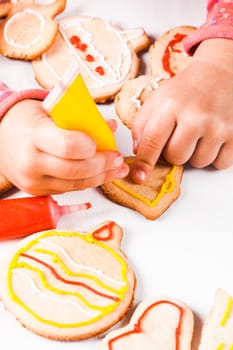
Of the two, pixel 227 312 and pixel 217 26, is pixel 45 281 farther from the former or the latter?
pixel 217 26

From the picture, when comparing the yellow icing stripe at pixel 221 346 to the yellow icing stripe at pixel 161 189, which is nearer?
the yellow icing stripe at pixel 221 346

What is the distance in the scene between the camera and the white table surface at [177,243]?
802 mm

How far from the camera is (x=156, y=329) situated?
30.0 inches

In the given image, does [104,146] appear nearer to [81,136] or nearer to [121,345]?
[81,136]

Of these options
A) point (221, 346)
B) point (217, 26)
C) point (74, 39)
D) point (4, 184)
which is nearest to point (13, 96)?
point (4, 184)

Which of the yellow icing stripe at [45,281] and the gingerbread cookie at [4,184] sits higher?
the gingerbread cookie at [4,184]

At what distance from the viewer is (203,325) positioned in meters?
0.79

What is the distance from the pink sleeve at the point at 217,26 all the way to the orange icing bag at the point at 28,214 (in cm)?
39

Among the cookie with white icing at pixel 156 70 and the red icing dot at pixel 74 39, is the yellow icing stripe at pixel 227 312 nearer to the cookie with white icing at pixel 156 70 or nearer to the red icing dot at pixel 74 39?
the cookie with white icing at pixel 156 70

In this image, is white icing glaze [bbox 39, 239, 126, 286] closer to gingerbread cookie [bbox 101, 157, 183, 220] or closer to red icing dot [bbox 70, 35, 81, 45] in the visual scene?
gingerbread cookie [bbox 101, 157, 183, 220]

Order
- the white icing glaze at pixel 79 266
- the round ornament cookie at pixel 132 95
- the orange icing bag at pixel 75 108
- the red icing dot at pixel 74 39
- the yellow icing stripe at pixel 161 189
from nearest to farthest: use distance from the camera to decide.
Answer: the orange icing bag at pixel 75 108
the white icing glaze at pixel 79 266
the yellow icing stripe at pixel 161 189
the round ornament cookie at pixel 132 95
the red icing dot at pixel 74 39

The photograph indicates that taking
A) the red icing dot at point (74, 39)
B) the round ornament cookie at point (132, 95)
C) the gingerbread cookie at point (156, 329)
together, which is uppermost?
the red icing dot at point (74, 39)

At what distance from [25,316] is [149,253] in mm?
197

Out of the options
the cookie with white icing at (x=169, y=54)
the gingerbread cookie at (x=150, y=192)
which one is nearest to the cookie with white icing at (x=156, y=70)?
the cookie with white icing at (x=169, y=54)
